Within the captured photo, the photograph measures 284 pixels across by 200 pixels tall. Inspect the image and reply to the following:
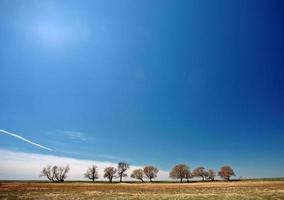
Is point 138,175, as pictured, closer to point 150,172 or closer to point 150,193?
point 150,172

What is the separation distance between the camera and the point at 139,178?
160375 mm

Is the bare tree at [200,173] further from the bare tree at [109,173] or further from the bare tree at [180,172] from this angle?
the bare tree at [109,173]

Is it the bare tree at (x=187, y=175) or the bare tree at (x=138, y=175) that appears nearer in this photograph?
the bare tree at (x=187, y=175)

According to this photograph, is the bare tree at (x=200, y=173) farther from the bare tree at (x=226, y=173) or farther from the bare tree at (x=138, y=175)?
the bare tree at (x=138, y=175)

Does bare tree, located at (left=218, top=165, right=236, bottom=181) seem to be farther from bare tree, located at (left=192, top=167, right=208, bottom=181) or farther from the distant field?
the distant field

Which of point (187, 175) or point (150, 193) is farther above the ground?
point (187, 175)

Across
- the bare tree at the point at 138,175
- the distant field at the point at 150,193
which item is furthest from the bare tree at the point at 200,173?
the distant field at the point at 150,193

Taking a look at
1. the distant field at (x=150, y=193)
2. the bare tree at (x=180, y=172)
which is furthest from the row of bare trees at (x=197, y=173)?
the distant field at (x=150, y=193)

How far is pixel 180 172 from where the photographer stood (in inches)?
6211

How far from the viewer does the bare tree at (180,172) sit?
15750cm

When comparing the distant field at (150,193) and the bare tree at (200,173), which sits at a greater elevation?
the bare tree at (200,173)

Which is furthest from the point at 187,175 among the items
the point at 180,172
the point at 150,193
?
the point at 150,193

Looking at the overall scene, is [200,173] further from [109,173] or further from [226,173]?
[109,173]

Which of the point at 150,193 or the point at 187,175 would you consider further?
the point at 187,175
